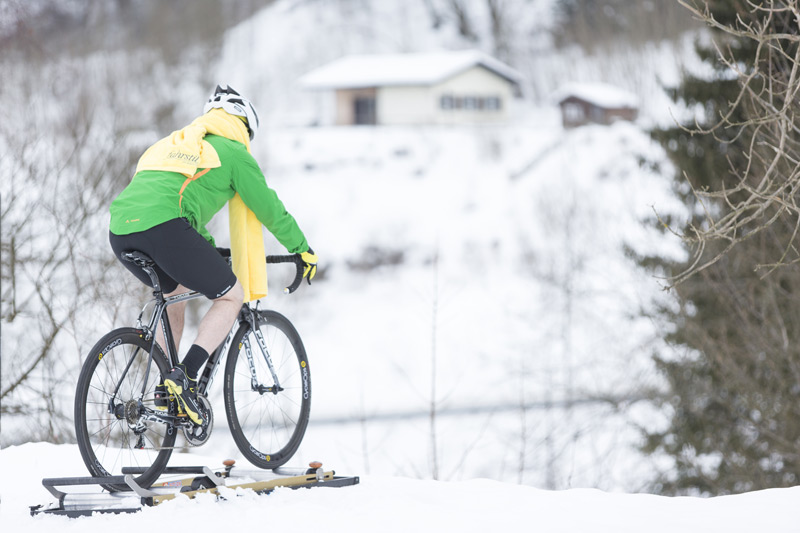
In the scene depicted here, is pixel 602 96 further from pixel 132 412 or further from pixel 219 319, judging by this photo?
pixel 132 412

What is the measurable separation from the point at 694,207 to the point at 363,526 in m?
9.82

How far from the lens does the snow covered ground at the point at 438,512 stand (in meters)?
3.79

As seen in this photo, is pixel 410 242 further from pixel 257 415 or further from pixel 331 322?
pixel 257 415

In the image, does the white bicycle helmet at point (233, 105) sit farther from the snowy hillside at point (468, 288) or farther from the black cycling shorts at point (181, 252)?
the snowy hillside at point (468, 288)

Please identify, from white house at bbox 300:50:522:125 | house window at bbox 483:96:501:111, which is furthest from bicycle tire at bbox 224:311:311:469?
house window at bbox 483:96:501:111

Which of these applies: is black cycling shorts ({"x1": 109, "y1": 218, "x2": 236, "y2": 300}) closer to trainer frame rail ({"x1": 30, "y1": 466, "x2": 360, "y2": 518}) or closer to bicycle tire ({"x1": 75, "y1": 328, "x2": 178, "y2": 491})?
bicycle tire ({"x1": 75, "y1": 328, "x2": 178, "y2": 491})

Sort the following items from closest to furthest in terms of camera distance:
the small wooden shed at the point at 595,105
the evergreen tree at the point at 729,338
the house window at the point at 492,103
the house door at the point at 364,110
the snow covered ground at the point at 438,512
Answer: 1. the snow covered ground at the point at 438,512
2. the evergreen tree at the point at 729,338
3. the small wooden shed at the point at 595,105
4. the house door at the point at 364,110
5. the house window at the point at 492,103

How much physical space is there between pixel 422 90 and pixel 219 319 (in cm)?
4120

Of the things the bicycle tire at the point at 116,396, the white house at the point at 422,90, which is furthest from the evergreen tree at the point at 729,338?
the white house at the point at 422,90

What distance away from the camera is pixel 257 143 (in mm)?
30812

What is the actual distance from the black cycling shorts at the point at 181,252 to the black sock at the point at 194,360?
26 cm

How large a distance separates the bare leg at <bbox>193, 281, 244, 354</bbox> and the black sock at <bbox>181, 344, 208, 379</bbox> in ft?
0.08

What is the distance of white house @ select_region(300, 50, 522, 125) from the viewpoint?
44.4 metres

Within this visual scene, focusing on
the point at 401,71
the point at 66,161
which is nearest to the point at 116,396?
the point at 66,161
